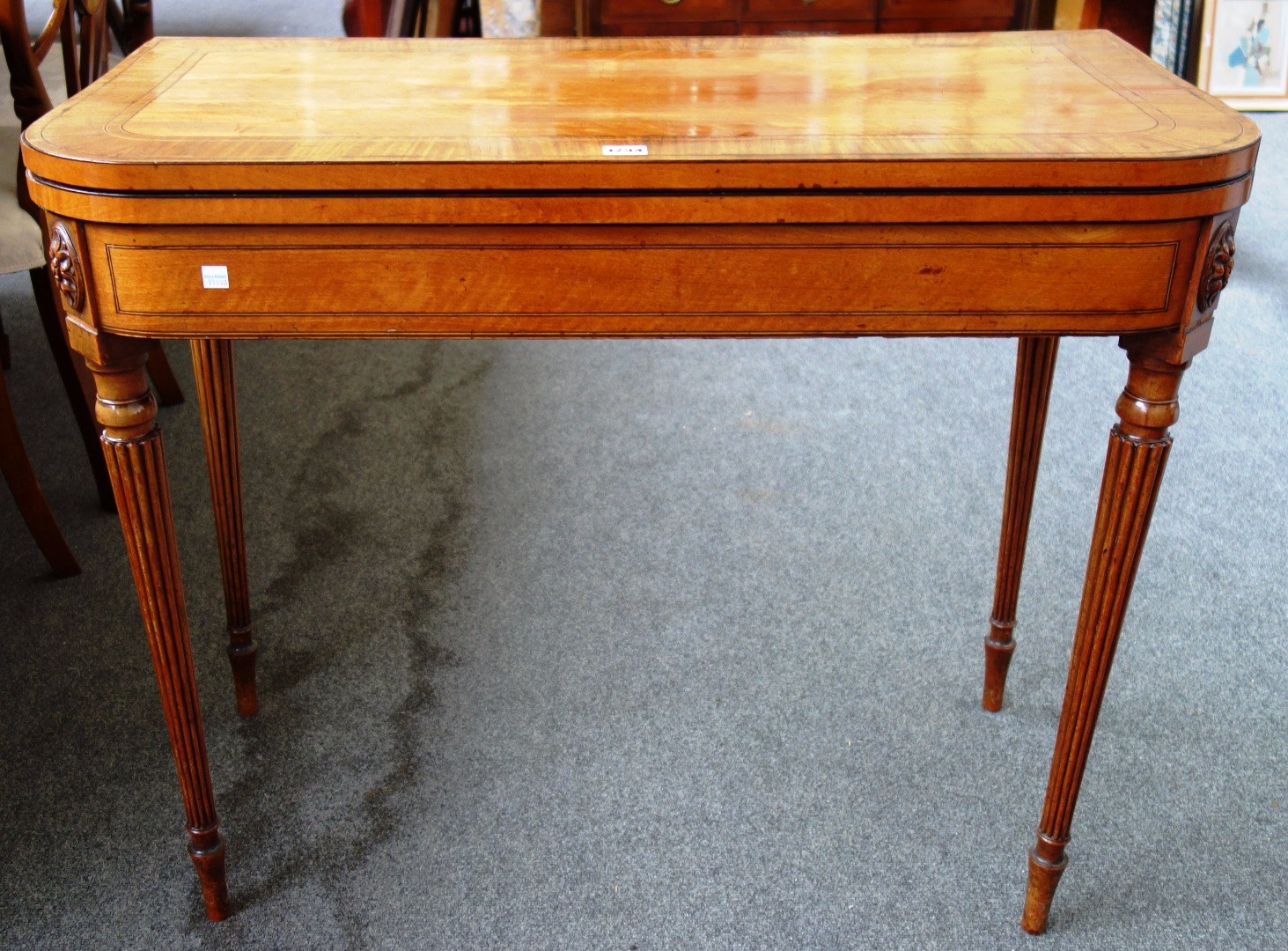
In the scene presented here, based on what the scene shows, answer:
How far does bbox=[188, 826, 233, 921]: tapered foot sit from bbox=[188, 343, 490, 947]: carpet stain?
0.03m

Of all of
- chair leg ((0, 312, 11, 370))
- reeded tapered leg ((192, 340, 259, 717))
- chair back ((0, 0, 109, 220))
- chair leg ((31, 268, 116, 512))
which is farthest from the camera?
chair leg ((0, 312, 11, 370))

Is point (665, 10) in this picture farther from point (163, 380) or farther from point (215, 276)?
point (215, 276)

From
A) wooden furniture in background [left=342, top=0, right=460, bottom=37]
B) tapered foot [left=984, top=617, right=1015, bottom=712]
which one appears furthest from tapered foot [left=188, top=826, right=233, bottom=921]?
wooden furniture in background [left=342, top=0, right=460, bottom=37]

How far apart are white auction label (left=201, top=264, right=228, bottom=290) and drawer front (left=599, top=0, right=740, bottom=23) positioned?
2531mm

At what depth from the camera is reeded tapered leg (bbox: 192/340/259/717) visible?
1571 millimetres

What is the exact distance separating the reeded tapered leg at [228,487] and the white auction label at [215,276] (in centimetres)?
37

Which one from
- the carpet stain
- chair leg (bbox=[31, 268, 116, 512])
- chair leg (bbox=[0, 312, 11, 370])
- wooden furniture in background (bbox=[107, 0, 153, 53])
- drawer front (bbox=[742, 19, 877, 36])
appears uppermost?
wooden furniture in background (bbox=[107, 0, 153, 53])

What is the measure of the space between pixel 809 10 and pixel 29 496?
2435 mm

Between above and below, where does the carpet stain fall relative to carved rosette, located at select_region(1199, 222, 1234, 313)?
below

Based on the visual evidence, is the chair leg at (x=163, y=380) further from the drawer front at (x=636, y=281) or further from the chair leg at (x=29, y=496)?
the drawer front at (x=636, y=281)

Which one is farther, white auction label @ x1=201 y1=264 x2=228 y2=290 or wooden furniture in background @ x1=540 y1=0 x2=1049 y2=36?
wooden furniture in background @ x1=540 y1=0 x2=1049 y2=36

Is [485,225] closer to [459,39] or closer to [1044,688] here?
[459,39]

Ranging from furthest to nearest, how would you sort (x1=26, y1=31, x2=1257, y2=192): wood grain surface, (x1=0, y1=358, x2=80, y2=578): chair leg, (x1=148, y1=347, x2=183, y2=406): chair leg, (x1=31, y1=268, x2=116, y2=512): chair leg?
(x1=148, y1=347, x2=183, y2=406): chair leg → (x1=31, y1=268, x2=116, y2=512): chair leg → (x1=0, y1=358, x2=80, y2=578): chair leg → (x1=26, y1=31, x2=1257, y2=192): wood grain surface

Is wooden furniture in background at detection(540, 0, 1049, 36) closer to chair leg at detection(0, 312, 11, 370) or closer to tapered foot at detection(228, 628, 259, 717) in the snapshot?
chair leg at detection(0, 312, 11, 370)
